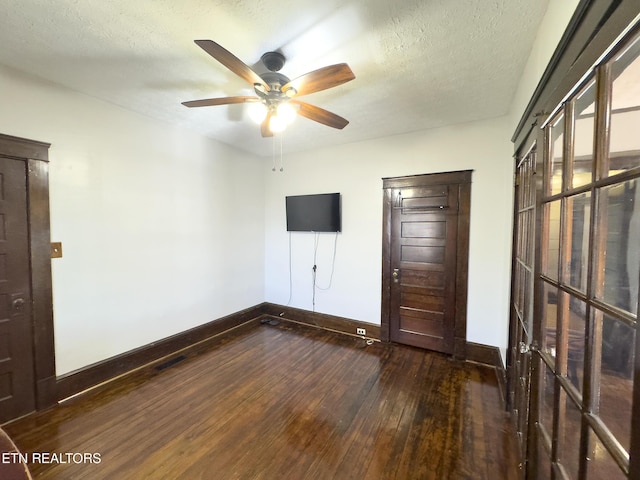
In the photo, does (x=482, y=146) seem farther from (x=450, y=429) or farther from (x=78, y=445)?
(x=78, y=445)

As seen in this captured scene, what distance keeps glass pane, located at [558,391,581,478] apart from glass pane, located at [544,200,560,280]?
1.57 feet

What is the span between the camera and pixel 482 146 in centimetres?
280

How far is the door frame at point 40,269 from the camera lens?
2.04m

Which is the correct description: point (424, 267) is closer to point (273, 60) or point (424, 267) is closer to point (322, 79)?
point (322, 79)

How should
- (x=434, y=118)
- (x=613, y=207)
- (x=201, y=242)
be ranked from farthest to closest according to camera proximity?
1. (x=201, y=242)
2. (x=434, y=118)
3. (x=613, y=207)

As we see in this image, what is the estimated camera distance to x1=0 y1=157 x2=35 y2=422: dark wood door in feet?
6.35

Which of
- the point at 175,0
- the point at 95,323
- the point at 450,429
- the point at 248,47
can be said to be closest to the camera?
the point at 175,0

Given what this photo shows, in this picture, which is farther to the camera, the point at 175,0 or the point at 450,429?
the point at 450,429

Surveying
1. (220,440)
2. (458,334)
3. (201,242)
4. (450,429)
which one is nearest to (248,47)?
(201,242)

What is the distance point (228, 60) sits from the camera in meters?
1.41

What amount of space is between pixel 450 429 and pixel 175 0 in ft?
10.7

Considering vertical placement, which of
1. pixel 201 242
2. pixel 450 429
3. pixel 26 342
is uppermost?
pixel 201 242

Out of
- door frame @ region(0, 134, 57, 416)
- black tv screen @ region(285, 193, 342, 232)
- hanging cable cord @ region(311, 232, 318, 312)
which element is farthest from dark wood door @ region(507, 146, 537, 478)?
door frame @ region(0, 134, 57, 416)

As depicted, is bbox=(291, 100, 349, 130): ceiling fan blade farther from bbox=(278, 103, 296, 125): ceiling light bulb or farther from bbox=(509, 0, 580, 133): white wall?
bbox=(509, 0, 580, 133): white wall
